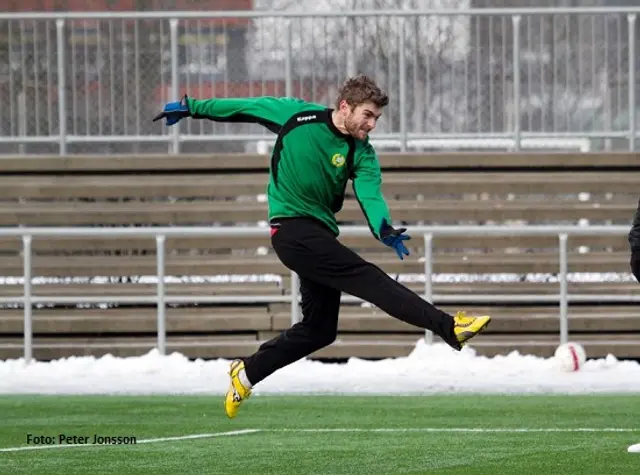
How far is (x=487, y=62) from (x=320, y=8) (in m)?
3.85

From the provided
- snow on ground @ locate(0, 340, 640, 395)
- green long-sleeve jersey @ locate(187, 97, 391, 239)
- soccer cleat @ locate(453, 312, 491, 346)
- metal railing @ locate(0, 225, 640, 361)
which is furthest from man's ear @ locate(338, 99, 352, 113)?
metal railing @ locate(0, 225, 640, 361)

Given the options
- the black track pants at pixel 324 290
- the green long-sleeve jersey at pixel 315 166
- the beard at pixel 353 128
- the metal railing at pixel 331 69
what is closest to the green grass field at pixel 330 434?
the black track pants at pixel 324 290

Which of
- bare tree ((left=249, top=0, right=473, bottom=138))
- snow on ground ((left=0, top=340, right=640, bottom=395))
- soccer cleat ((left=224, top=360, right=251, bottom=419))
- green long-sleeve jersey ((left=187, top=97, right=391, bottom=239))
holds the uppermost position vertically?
bare tree ((left=249, top=0, right=473, bottom=138))

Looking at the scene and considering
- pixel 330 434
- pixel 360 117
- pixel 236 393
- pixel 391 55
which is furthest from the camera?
pixel 391 55

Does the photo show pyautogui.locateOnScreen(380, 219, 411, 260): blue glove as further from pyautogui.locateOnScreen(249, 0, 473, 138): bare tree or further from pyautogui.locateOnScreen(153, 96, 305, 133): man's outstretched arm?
pyautogui.locateOnScreen(249, 0, 473, 138): bare tree

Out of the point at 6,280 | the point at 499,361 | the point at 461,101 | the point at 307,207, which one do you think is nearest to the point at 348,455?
the point at 307,207

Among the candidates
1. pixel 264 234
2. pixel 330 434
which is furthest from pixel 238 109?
pixel 264 234

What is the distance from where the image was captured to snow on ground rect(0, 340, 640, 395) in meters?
14.6

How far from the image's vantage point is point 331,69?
19.7m

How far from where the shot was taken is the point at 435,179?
1927cm

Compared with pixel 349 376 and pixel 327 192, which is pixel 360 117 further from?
pixel 349 376

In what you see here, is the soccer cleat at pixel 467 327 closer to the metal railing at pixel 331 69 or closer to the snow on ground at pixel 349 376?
the snow on ground at pixel 349 376

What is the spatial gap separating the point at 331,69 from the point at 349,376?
17.3 feet

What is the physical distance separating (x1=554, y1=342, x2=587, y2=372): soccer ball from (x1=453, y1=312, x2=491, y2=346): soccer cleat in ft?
20.7
